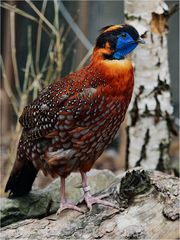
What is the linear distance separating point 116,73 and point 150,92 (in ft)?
4.41

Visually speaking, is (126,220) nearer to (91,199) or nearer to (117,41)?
(91,199)

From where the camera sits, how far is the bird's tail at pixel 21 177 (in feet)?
12.2

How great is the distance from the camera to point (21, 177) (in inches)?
149

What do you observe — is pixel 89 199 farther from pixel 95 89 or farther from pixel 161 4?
pixel 161 4

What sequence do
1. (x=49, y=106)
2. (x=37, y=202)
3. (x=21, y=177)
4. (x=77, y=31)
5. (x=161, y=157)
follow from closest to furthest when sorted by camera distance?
(x=49, y=106) < (x=21, y=177) < (x=37, y=202) < (x=161, y=157) < (x=77, y=31)

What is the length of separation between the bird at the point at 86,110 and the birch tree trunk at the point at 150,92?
3.81 feet

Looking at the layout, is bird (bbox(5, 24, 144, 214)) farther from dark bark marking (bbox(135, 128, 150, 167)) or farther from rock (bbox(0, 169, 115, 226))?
dark bark marking (bbox(135, 128, 150, 167))

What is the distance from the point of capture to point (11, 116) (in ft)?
22.5

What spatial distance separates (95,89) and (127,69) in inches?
7.7

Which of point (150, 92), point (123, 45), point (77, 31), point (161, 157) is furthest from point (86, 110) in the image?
point (77, 31)

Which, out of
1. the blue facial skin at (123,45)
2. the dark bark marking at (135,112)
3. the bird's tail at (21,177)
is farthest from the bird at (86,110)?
the dark bark marking at (135,112)

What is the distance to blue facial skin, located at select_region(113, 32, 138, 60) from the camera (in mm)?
3191

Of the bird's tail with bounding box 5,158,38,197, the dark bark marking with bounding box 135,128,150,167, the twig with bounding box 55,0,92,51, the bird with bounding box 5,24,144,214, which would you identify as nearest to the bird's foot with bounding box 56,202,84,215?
the bird with bounding box 5,24,144,214

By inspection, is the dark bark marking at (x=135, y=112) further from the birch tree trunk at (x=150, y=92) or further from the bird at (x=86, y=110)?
the bird at (x=86, y=110)
